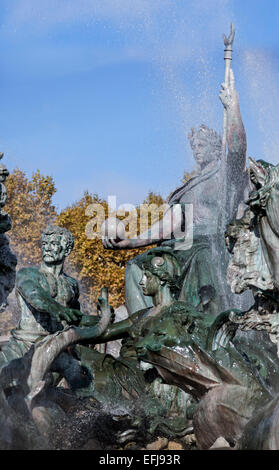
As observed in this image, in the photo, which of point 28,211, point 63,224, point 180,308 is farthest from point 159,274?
point 63,224

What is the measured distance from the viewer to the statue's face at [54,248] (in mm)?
8289

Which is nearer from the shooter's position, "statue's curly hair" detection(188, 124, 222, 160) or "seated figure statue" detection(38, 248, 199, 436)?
"seated figure statue" detection(38, 248, 199, 436)

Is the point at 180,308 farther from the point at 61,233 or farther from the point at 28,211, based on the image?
the point at 28,211

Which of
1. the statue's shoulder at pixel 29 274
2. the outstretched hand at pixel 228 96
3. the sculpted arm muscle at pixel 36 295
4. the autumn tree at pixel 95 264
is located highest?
the outstretched hand at pixel 228 96

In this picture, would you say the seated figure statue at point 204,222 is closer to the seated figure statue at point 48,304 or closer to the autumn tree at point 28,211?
the seated figure statue at point 48,304

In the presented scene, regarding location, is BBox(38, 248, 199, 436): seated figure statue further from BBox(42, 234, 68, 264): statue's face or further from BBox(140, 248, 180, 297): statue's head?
BBox(42, 234, 68, 264): statue's face

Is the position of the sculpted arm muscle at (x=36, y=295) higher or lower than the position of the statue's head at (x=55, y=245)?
lower

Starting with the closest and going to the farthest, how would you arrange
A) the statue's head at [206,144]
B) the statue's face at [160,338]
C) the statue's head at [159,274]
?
the statue's face at [160,338] < the statue's head at [159,274] < the statue's head at [206,144]

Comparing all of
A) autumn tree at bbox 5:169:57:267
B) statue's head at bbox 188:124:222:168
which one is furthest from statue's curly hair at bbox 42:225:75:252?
autumn tree at bbox 5:169:57:267

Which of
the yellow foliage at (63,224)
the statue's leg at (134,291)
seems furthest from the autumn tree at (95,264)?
the statue's leg at (134,291)

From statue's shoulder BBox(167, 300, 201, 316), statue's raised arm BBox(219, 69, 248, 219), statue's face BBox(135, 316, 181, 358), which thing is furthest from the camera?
statue's raised arm BBox(219, 69, 248, 219)

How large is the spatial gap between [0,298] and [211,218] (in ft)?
11.0

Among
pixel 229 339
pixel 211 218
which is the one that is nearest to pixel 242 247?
pixel 229 339

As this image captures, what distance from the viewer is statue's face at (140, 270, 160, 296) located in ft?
25.6
